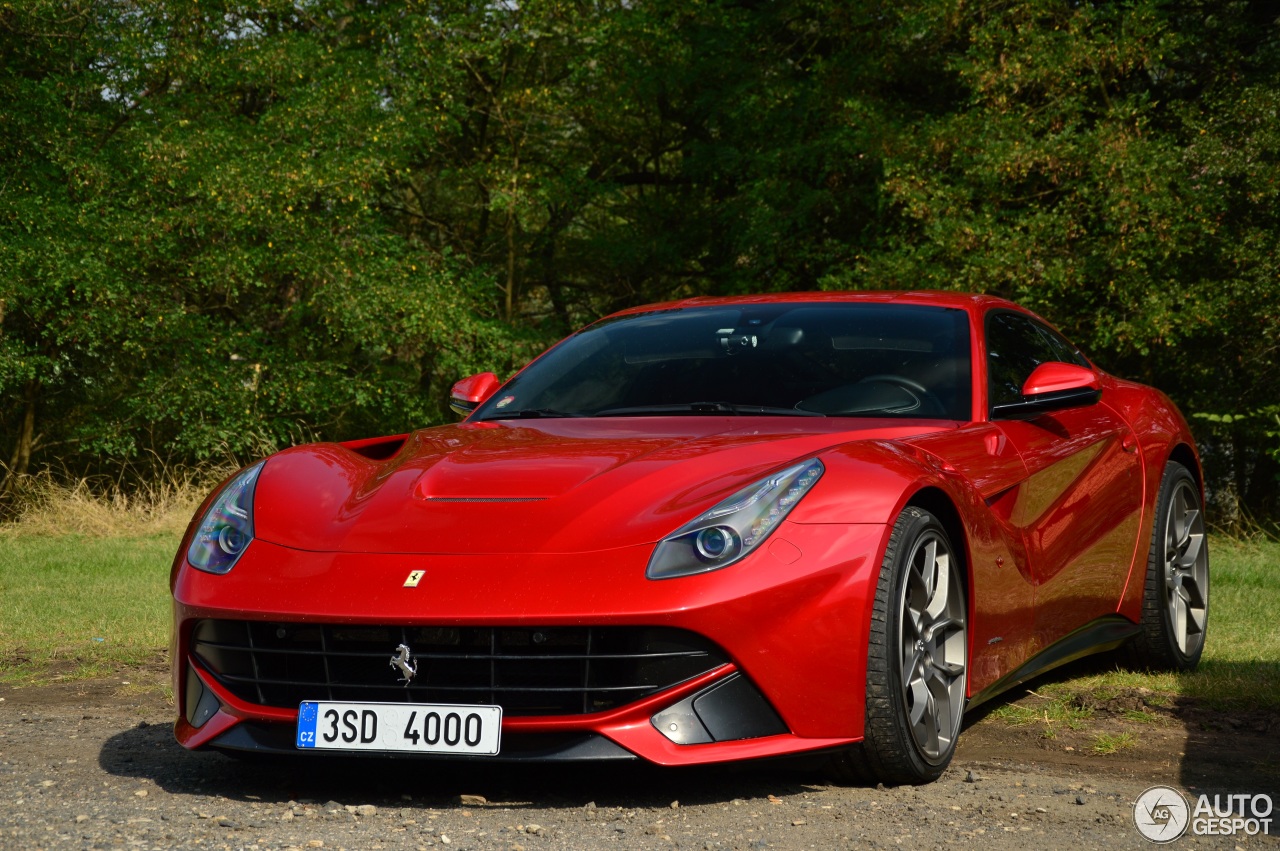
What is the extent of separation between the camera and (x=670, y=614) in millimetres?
3451

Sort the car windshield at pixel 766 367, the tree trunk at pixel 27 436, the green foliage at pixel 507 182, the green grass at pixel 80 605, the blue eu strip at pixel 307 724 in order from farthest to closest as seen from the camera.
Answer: the tree trunk at pixel 27 436, the green foliage at pixel 507 182, the green grass at pixel 80 605, the car windshield at pixel 766 367, the blue eu strip at pixel 307 724

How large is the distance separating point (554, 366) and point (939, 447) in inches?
68.3

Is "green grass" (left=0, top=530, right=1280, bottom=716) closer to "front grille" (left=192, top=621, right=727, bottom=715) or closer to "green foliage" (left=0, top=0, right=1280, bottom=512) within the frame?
"front grille" (left=192, top=621, right=727, bottom=715)

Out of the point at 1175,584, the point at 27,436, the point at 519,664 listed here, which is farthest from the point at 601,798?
the point at 27,436

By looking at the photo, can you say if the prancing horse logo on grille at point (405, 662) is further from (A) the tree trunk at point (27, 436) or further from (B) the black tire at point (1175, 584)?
(A) the tree trunk at point (27, 436)

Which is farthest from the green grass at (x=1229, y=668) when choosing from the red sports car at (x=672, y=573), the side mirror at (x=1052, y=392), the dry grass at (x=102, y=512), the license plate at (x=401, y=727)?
the dry grass at (x=102, y=512)

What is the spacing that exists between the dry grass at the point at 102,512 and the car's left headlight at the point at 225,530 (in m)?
9.32

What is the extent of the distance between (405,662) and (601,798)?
0.65 meters

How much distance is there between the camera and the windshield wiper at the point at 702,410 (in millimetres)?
4738

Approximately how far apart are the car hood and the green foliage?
484 inches

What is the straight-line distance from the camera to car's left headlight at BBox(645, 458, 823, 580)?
357 centimetres

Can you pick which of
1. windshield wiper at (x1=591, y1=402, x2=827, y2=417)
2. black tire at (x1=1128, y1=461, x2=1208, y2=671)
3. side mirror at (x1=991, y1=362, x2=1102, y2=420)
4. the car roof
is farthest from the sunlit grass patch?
the car roof

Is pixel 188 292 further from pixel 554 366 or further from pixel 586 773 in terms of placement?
pixel 586 773

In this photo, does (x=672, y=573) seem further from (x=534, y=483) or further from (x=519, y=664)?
(x=534, y=483)
